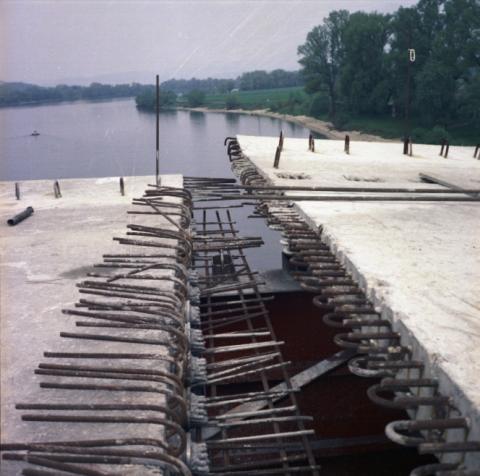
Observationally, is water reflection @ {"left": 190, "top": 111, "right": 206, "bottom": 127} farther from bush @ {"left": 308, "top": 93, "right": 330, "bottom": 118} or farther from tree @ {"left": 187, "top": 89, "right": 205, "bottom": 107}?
bush @ {"left": 308, "top": 93, "right": 330, "bottom": 118}

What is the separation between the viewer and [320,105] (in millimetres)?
62656

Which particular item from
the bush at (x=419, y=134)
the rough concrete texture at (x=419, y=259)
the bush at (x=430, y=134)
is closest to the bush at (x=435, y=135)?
the bush at (x=430, y=134)

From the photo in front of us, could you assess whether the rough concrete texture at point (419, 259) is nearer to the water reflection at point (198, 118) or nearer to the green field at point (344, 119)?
the green field at point (344, 119)

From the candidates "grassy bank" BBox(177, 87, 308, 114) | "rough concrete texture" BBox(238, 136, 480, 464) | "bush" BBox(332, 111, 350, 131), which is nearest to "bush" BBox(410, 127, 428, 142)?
"bush" BBox(332, 111, 350, 131)

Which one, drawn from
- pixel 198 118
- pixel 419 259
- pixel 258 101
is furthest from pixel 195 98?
pixel 419 259

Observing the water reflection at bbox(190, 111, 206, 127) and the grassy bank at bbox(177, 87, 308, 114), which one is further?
the grassy bank at bbox(177, 87, 308, 114)

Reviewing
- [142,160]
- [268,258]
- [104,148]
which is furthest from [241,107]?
[268,258]

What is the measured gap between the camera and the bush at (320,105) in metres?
62.7

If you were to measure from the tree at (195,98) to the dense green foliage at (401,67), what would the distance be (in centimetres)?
1224

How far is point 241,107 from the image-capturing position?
6881 centimetres

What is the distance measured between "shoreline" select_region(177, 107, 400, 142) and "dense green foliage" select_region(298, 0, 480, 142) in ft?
4.77

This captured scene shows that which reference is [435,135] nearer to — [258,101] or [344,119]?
[344,119]

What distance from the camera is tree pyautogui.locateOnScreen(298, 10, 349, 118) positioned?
64.4 meters

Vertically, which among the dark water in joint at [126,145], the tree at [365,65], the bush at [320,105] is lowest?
the dark water in joint at [126,145]
